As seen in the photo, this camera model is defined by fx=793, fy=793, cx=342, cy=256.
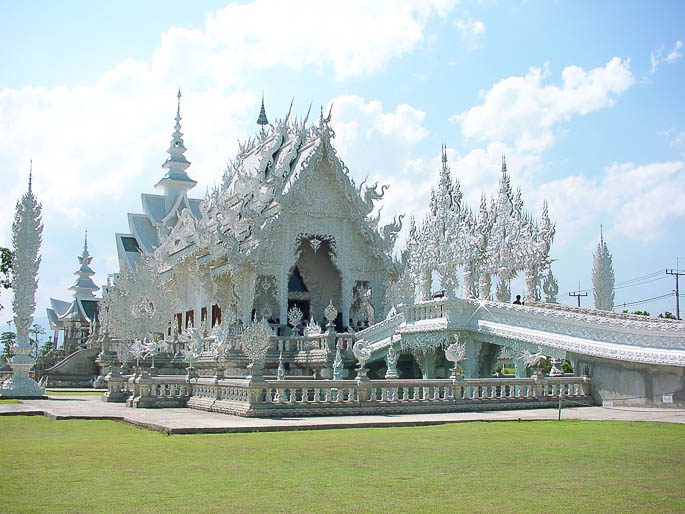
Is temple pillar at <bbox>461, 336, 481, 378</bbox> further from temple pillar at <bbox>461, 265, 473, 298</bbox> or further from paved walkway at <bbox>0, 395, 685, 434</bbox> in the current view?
temple pillar at <bbox>461, 265, 473, 298</bbox>

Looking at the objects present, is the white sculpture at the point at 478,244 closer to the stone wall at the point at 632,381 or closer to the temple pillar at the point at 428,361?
the temple pillar at the point at 428,361

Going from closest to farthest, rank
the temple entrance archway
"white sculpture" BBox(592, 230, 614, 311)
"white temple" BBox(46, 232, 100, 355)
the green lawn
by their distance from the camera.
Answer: the green lawn, the temple entrance archway, "white sculpture" BBox(592, 230, 614, 311), "white temple" BBox(46, 232, 100, 355)

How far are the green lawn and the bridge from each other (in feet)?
16.2

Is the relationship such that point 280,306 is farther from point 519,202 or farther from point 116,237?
point 116,237

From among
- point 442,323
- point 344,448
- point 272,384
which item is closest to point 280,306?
point 442,323

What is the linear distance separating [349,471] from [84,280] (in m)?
47.9

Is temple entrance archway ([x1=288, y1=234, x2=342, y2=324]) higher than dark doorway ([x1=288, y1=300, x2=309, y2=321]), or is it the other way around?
temple entrance archway ([x1=288, y1=234, x2=342, y2=324])

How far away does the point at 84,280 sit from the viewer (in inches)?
2050

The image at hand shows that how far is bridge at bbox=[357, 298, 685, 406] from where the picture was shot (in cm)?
1581

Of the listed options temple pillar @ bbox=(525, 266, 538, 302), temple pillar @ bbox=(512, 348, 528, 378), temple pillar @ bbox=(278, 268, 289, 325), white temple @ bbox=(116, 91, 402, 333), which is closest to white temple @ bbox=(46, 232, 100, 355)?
white temple @ bbox=(116, 91, 402, 333)

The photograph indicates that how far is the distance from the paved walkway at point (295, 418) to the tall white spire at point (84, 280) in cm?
3593

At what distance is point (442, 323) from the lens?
835 inches

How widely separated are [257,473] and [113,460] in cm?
179

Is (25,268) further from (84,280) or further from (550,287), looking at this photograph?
(84,280)
